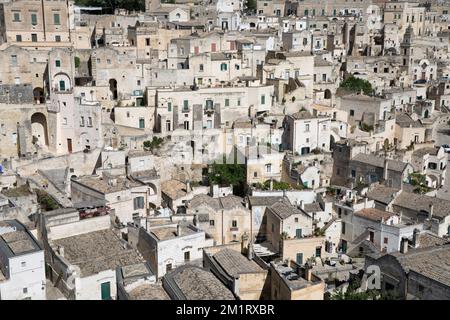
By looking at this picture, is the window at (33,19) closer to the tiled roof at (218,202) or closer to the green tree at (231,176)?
the green tree at (231,176)

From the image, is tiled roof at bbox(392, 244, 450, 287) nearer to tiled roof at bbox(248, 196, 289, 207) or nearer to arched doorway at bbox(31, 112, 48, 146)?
tiled roof at bbox(248, 196, 289, 207)

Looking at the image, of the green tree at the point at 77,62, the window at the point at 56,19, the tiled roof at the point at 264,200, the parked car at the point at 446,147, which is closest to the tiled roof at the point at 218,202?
the tiled roof at the point at 264,200

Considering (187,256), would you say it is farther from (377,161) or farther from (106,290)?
(377,161)

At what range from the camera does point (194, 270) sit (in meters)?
22.3

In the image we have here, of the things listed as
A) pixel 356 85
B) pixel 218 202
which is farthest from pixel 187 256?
pixel 356 85

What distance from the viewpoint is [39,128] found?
36.3m

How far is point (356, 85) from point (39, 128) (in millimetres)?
23726

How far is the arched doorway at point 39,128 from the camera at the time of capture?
36.0 m

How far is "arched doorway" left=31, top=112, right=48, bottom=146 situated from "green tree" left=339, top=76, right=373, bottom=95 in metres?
22.5

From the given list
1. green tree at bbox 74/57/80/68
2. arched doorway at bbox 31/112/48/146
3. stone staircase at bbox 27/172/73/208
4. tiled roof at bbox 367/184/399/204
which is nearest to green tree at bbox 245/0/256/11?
green tree at bbox 74/57/80/68

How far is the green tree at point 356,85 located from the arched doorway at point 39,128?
22.5 m
